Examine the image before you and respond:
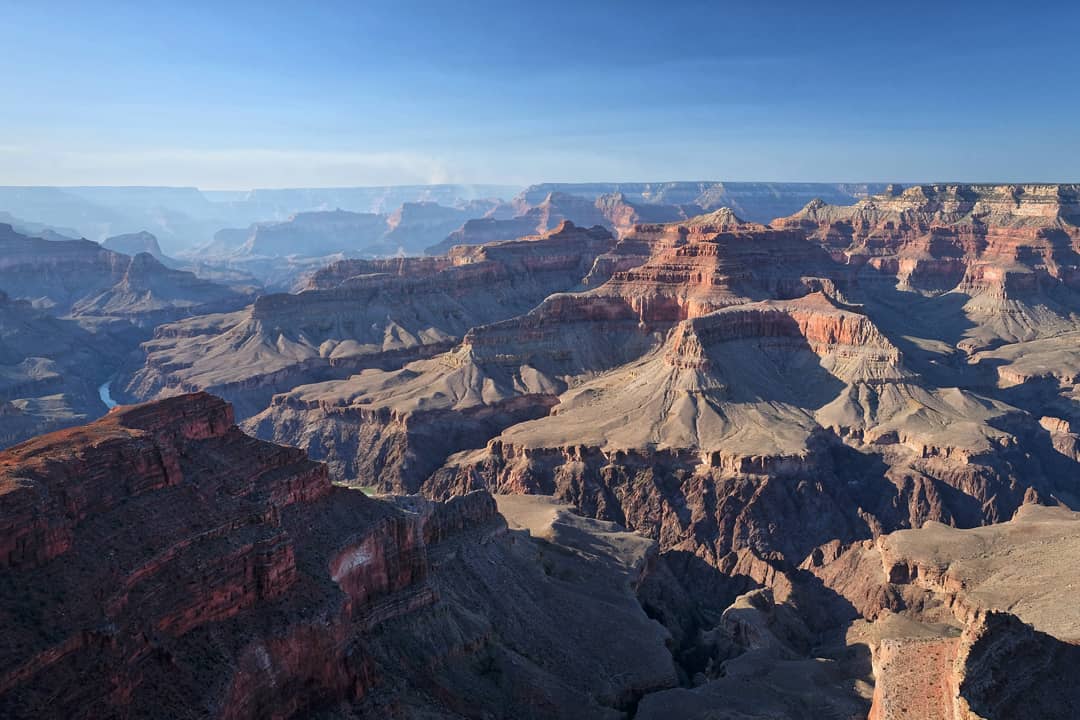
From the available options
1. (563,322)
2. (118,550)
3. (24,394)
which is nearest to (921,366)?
(563,322)

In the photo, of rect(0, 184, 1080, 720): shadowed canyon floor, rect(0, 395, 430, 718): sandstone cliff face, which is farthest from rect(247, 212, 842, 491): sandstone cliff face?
rect(0, 395, 430, 718): sandstone cliff face

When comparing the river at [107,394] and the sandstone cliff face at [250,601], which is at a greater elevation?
the sandstone cliff face at [250,601]

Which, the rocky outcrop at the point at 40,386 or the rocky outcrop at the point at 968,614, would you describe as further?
the rocky outcrop at the point at 40,386

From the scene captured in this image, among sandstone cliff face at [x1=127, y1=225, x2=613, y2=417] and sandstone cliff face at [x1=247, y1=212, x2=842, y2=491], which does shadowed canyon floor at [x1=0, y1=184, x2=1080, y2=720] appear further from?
sandstone cliff face at [x1=127, y1=225, x2=613, y2=417]

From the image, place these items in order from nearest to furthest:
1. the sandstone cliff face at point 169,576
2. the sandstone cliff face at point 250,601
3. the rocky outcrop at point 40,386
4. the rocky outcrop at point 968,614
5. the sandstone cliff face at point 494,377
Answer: the sandstone cliff face at point 169,576 → the sandstone cliff face at point 250,601 → the rocky outcrop at point 968,614 → the sandstone cliff face at point 494,377 → the rocky outcrop at point 40,386

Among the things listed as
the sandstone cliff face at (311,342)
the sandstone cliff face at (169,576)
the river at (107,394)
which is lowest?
the river at (107,394)

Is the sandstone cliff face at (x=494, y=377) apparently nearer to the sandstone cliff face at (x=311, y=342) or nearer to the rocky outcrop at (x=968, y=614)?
the sandstone cliff face at (x=311, y=342)

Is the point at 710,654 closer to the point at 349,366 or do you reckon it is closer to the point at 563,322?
the point at 563,322

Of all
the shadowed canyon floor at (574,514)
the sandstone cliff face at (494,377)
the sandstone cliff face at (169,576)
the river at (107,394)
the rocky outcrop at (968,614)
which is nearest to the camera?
the sandstone cliff face at (169,576)

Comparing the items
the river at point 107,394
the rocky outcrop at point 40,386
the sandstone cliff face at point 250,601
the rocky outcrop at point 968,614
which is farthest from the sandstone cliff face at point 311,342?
the rocky outcrop at point 968,614
